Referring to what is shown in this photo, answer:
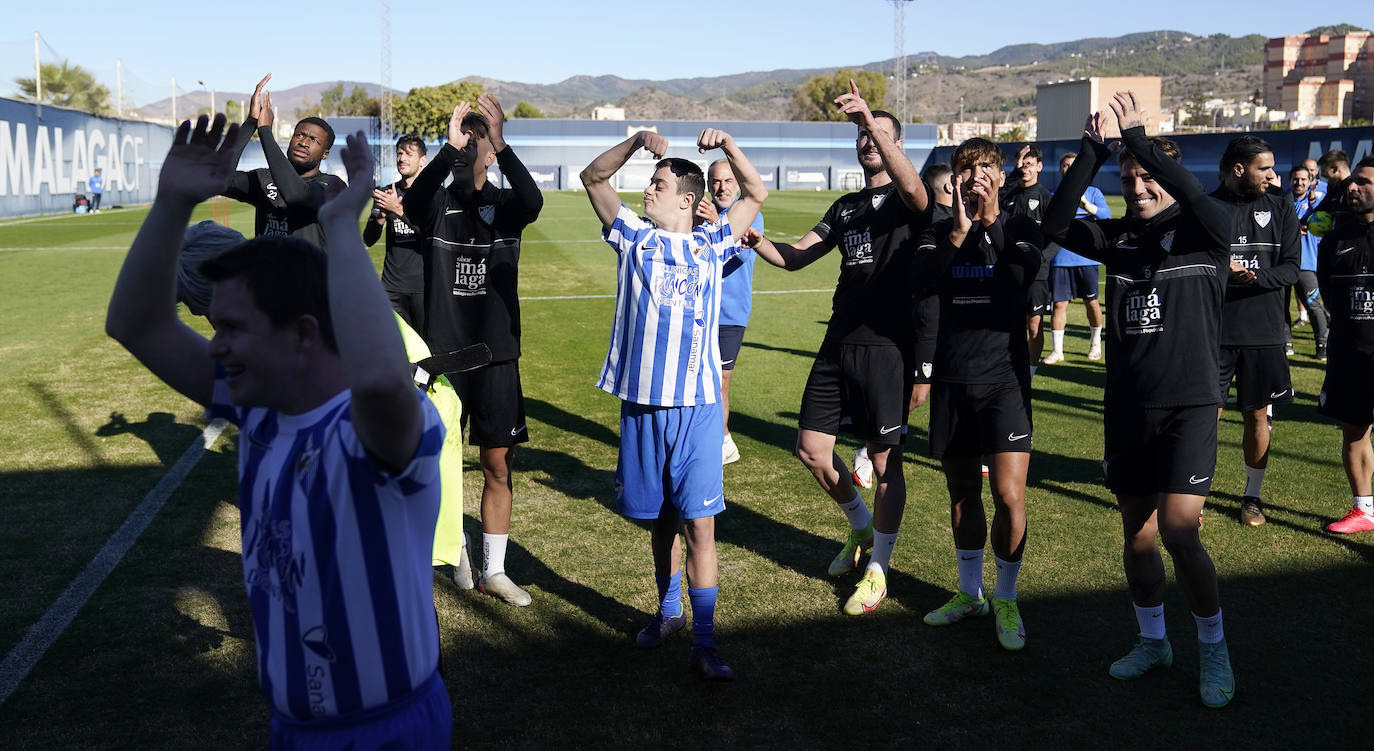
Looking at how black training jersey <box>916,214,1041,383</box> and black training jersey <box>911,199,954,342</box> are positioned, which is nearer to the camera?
black training jersey <box>916,214,1041,383</box>

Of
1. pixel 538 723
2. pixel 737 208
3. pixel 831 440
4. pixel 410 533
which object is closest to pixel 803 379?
pixel 831 440

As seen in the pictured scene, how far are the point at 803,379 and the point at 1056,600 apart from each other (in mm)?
6202

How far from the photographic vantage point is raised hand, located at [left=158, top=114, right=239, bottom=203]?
2.08 meters

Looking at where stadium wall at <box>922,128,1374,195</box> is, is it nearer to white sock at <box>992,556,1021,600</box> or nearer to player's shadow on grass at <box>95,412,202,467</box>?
player's shadow on grass at <box>95,412,202,467</box>

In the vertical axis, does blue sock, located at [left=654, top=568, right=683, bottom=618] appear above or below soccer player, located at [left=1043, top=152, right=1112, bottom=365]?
below

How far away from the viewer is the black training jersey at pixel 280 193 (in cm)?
550

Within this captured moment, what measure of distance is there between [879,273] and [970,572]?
154 cm

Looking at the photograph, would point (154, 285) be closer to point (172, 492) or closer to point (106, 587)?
point (106, 587)

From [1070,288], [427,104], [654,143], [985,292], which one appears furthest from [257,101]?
[427,104]

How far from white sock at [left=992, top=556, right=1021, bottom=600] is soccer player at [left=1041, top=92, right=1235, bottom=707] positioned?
537mm

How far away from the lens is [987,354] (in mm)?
4949

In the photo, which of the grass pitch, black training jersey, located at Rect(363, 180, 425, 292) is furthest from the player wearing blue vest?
black training jersey, located at Rect(363, 180, 425, 292)

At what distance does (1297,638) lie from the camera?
194 inches

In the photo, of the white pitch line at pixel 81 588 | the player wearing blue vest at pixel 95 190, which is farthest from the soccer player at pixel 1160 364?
the player wearing blue vest at pixel 95 190
